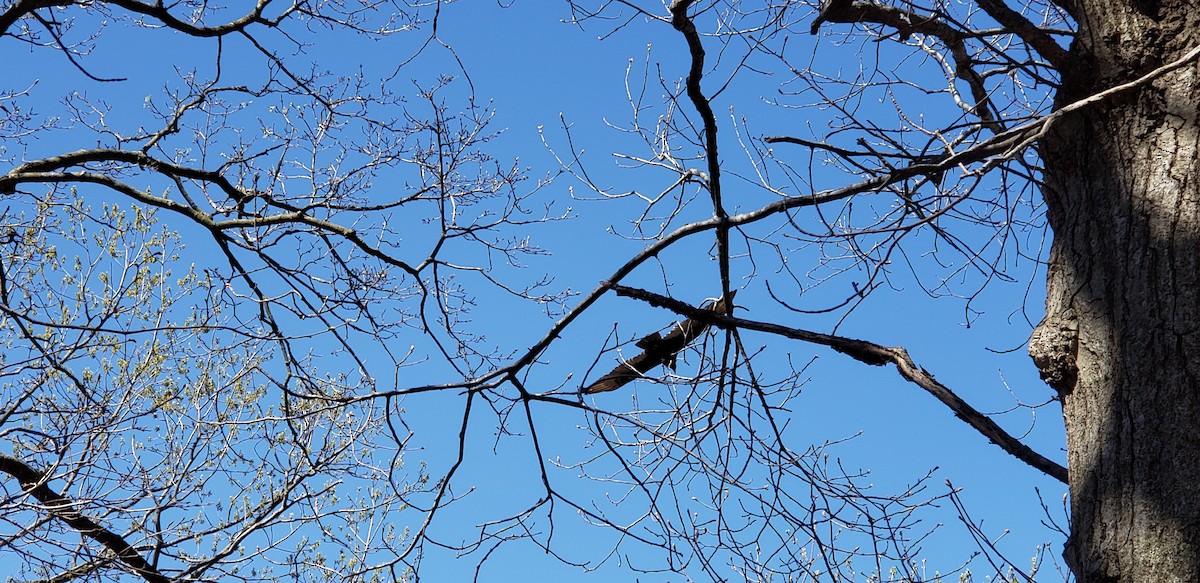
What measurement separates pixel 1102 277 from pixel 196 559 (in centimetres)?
366

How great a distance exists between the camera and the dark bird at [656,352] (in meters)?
3.76

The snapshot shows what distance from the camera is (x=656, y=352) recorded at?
150 inches

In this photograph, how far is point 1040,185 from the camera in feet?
9.77

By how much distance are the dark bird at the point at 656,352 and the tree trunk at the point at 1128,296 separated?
1.31 m

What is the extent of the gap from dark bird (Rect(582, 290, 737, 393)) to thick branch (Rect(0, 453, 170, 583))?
6.68ft

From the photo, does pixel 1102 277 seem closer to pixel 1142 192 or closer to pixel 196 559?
pixel 1142 192

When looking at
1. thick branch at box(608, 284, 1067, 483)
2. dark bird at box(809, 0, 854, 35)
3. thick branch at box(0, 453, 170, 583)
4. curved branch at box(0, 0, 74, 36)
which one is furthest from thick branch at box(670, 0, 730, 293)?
curved branch at box(0, 0, 74, 36)

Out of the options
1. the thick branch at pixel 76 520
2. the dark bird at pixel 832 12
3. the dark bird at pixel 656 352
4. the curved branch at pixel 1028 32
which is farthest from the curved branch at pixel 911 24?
the thick branch at pixel 76 520

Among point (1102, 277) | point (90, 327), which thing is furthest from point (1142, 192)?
point (90, 327)

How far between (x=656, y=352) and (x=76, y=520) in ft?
8.97

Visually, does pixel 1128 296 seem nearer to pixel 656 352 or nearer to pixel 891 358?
pixel 891 358

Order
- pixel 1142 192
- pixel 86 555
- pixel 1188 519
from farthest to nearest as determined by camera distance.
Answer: pixel 86 555 < pixel 1142 192 < pixel 1188 519

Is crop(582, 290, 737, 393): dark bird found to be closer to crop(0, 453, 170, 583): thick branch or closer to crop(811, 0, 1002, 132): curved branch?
crop(811, 0, 1002, 132): curved branch

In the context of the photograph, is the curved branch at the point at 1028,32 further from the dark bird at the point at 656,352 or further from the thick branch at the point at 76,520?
the thick branch at the point at 76,520
